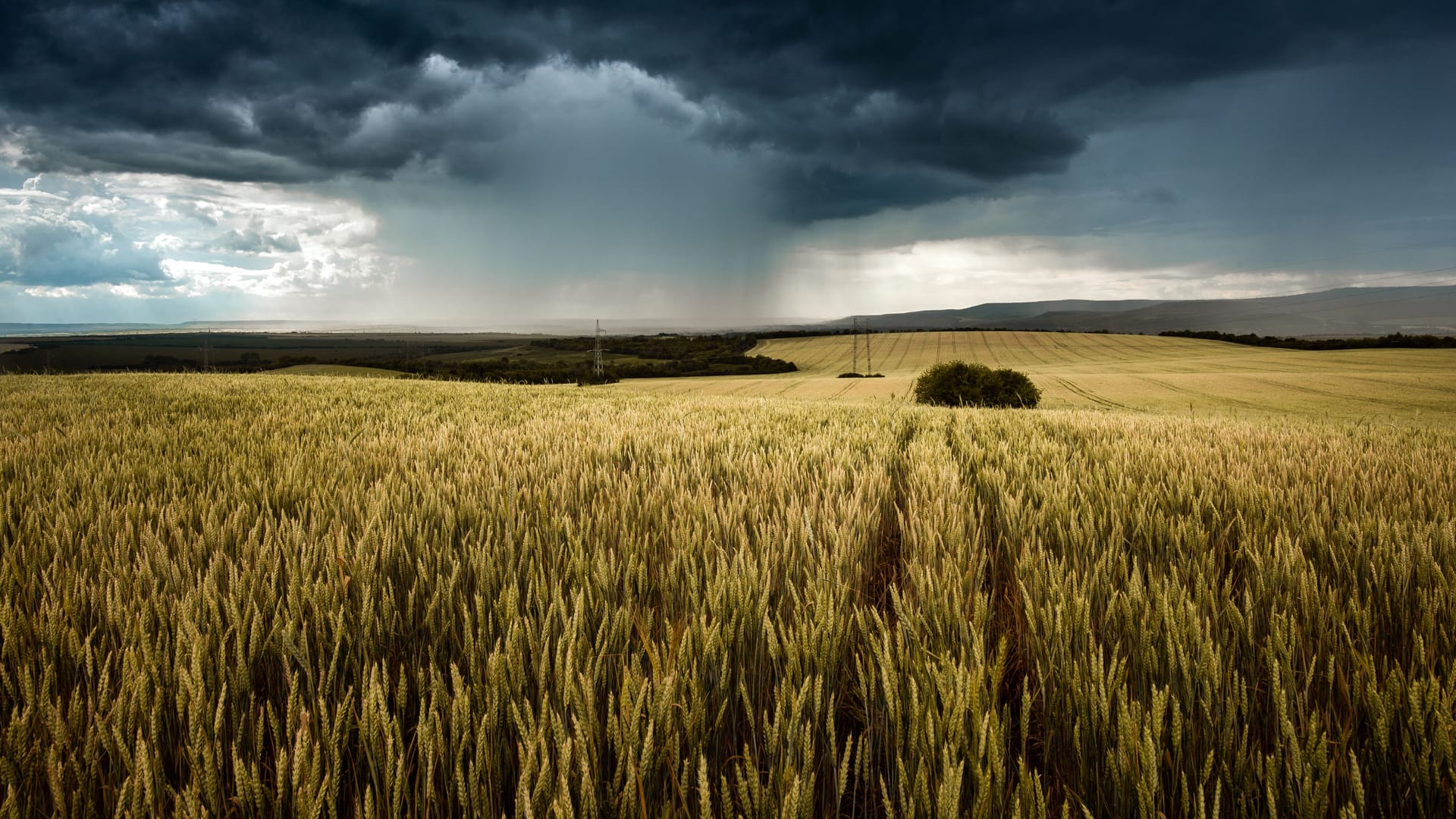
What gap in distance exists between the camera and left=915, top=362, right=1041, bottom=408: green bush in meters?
31.4

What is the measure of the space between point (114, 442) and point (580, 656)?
4874mm

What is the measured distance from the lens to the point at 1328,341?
84750mm

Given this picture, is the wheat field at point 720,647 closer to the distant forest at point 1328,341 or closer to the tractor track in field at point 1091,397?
the tractor track in field at point 1091,397

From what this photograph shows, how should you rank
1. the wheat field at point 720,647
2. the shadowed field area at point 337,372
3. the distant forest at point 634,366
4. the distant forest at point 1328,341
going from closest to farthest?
1. the wheat field at point 720,647
2. the shadowed field area at point 337,372
3. the distant forest at point 634,366
4. the distant forest at point 1328,341

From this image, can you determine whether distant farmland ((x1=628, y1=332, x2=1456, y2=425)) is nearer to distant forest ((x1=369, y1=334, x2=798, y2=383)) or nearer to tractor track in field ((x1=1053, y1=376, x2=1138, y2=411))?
tractor track in field ((x1=1053, y1=376, x2=1138, y2=411))

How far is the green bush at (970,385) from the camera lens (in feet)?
103

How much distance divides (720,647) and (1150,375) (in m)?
60.2

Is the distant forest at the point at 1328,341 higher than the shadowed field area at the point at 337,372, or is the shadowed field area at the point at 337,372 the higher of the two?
the distant forest at the point at 1328,341

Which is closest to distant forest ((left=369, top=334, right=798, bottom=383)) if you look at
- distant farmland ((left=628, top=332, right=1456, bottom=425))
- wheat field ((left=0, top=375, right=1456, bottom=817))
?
distant farmland ((left=628, top=332, right=1456, bottom=425))

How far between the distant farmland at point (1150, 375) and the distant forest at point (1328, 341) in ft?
17.8

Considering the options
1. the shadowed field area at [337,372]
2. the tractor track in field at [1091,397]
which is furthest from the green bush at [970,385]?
the shadowed field area at [337,372]

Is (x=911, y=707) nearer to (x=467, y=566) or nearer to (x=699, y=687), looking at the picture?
(x=699, y=687)

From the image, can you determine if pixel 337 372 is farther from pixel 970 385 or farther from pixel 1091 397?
pixel 1091 397

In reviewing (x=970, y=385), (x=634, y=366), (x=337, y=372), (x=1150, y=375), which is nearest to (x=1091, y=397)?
(x=970, y=385)
